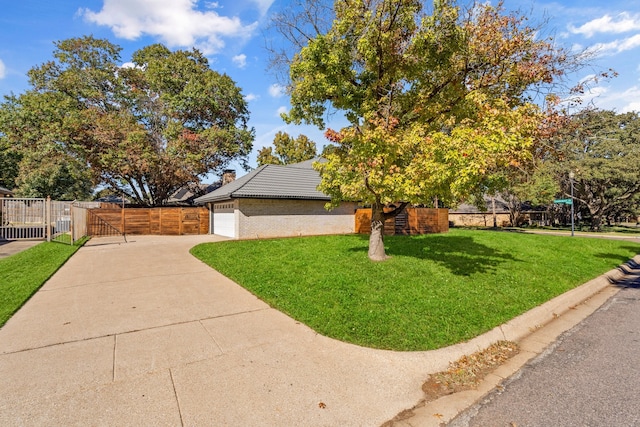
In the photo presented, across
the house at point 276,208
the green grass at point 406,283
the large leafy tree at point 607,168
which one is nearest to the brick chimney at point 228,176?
the house at point 276,208

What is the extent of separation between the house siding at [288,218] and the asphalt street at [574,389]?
13106 mm

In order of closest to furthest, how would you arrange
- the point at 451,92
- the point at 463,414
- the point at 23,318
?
the point at 463,414, the point at 23,318, the point at 451,92

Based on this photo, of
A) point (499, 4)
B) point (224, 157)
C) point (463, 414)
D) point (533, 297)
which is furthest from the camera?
point (224, 157)

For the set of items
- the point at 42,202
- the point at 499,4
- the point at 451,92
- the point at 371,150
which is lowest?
the point at 42,202

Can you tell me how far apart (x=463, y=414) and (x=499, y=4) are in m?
9.12

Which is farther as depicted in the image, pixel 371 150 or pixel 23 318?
pixel 371 150

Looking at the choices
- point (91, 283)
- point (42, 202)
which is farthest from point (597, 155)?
point (42, 202)

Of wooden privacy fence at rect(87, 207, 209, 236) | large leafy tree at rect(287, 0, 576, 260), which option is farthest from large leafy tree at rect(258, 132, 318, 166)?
large leafy tree at rect(287, 0, 576, 260)

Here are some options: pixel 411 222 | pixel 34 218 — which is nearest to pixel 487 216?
pixel 411 222

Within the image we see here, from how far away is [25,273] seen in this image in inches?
302

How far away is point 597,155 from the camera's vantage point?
2873cm

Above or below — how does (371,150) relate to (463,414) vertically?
above

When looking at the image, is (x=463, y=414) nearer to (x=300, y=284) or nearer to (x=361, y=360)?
(x=361, y=360)

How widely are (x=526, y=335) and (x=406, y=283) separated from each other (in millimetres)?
2231
